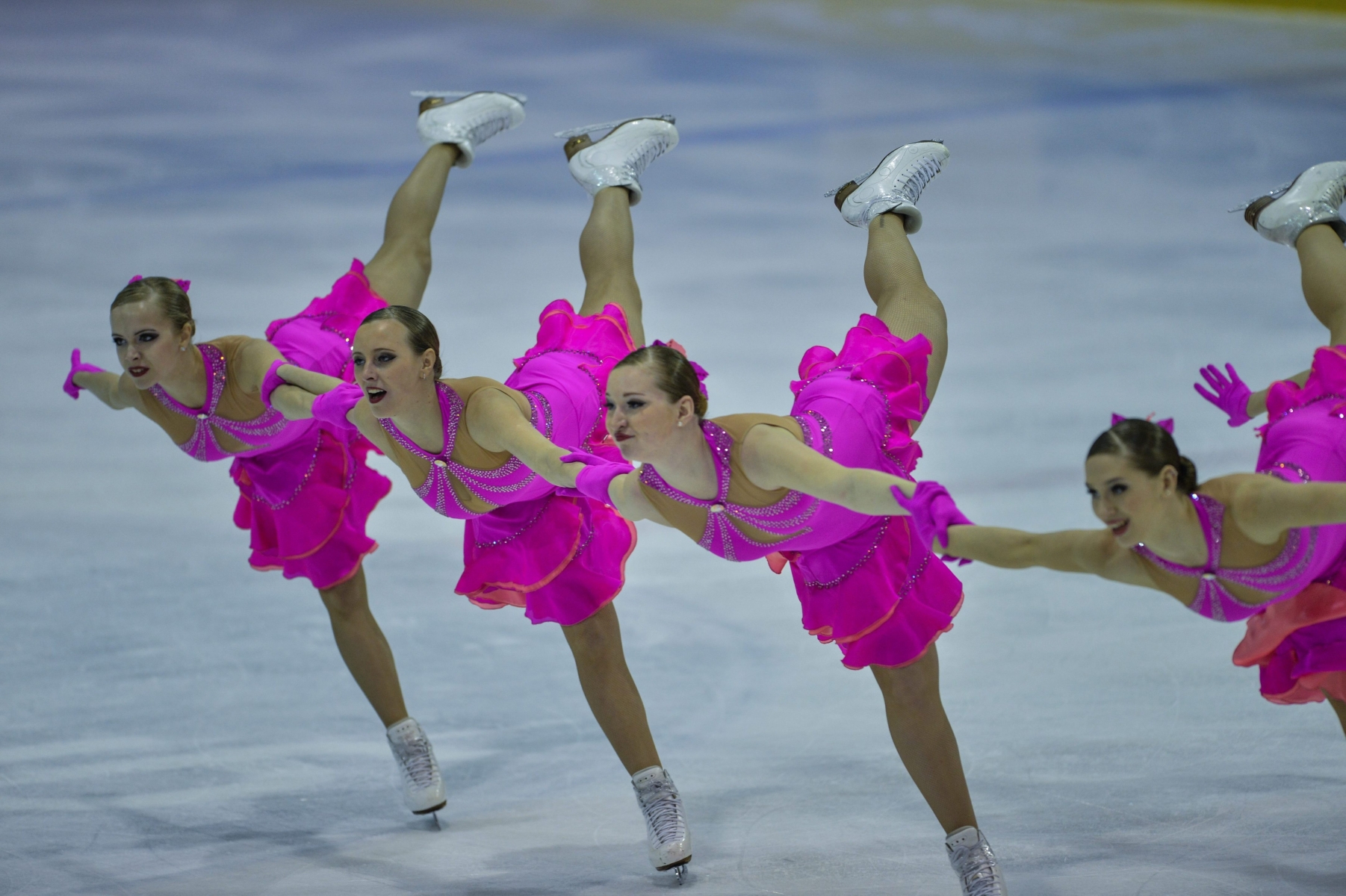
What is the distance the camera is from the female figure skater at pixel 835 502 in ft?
10.7

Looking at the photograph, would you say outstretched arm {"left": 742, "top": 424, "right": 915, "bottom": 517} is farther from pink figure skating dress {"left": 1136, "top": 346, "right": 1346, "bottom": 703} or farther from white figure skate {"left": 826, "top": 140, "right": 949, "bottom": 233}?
white figure skate {"left": 826, "top": 140, "right": 949, "bottom": 233}

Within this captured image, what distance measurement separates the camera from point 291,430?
4.41 m

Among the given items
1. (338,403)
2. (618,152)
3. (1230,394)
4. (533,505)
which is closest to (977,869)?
(1230,394)

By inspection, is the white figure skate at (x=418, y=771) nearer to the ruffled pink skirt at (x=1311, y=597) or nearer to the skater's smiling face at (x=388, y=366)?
the skater's smiling face at (x=388, y=366)

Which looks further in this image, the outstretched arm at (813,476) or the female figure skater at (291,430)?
the female figure skater at (291,430)

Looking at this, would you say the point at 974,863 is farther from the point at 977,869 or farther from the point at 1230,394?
the point at 1230,394

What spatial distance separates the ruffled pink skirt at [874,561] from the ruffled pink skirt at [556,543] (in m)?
0.65

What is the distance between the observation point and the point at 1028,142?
959cm

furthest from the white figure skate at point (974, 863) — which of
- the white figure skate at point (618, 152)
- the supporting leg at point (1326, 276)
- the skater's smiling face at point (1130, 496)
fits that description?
the white figure skate at point (618, 152)

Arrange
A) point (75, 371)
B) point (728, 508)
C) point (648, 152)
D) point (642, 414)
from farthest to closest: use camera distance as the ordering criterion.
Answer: point (648, 152) → point (75, 371) → point (728, 508) → point (642, 414)

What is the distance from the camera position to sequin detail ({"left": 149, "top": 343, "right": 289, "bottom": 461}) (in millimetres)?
4355

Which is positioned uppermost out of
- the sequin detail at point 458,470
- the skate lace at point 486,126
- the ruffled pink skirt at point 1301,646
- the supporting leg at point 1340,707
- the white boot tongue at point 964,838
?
the skate lace at point 486,126

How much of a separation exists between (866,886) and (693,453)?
4.09ft

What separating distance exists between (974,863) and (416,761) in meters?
1.78
